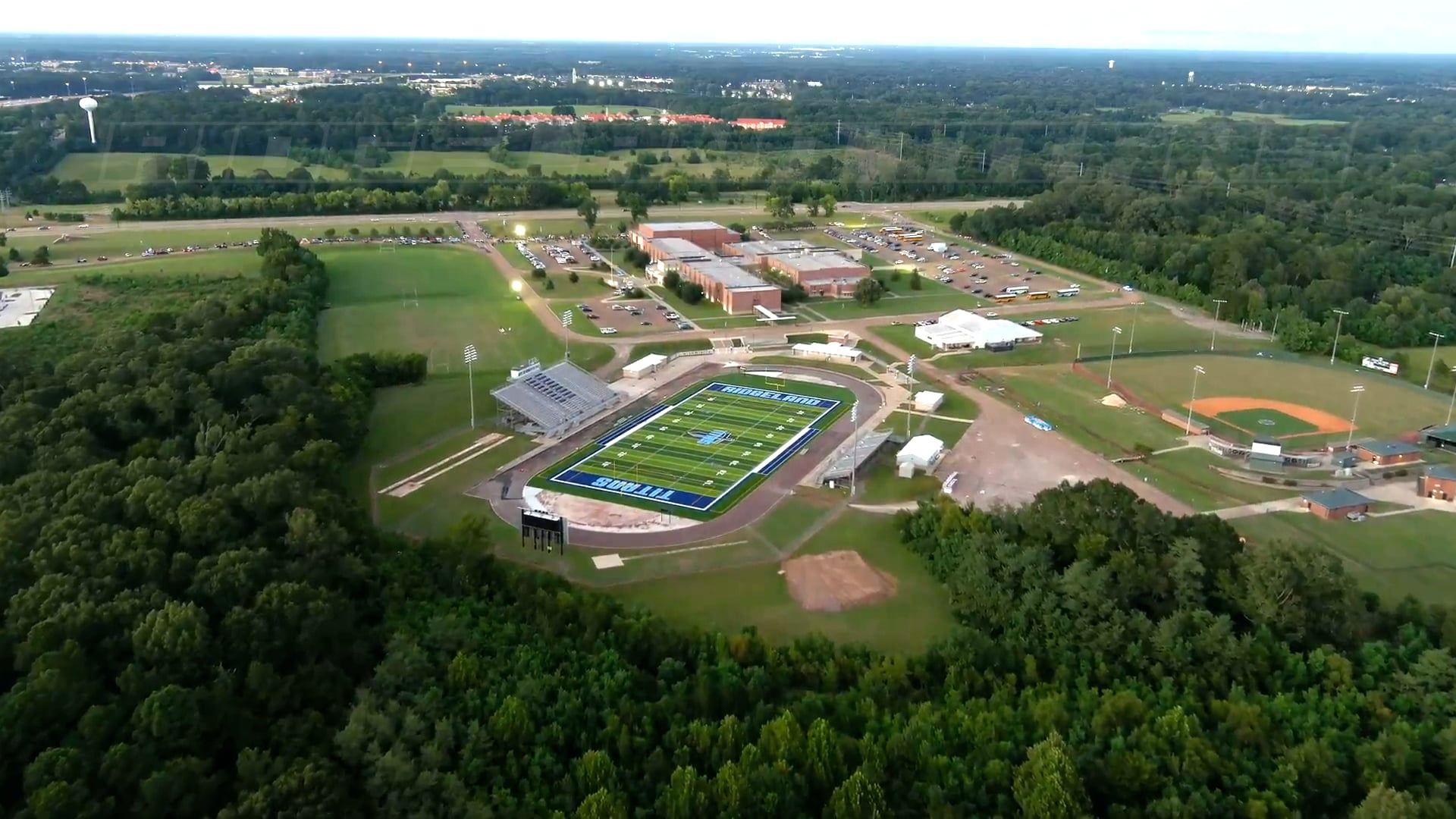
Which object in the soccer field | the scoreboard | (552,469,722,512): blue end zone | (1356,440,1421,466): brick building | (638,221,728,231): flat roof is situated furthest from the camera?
(638,221,728,231): flat roof

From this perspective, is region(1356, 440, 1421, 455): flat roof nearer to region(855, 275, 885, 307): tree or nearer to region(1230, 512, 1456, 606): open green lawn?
region(1230, 512, 1456, 606): open green lawn

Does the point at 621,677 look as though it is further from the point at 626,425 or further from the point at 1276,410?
the point at 1276,410

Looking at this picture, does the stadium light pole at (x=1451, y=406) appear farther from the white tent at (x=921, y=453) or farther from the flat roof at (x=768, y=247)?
the flat roof at (x=768, y=247)

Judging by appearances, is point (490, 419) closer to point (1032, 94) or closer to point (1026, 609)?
point (1026, 609)

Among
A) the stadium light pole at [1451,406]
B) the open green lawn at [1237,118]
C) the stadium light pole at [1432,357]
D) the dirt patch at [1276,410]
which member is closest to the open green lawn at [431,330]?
the dirt patch at [1276,410]

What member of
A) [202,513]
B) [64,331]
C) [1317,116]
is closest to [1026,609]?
[202,513]

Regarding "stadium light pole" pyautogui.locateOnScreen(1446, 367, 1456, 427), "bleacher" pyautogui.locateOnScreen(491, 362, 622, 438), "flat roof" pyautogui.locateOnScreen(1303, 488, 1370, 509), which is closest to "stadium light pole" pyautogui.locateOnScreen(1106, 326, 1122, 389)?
"flat roof" pyautogui.locateOnScreen(1303, 488, 1370, 509)
